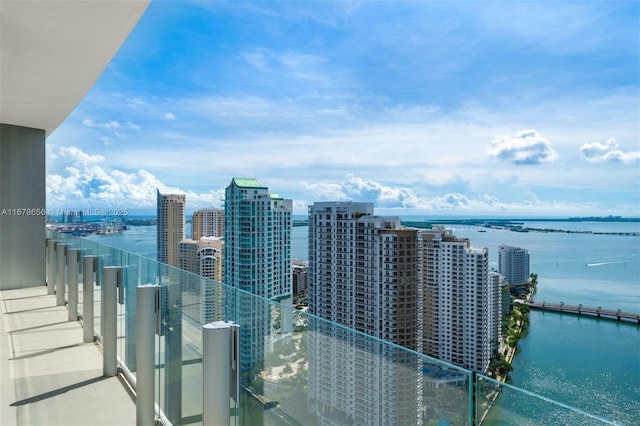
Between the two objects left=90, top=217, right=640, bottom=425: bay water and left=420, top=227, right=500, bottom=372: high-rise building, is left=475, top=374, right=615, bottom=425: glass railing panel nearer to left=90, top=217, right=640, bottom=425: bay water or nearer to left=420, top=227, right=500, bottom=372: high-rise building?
left=90, top=217, right=640, bottom=425: bay water

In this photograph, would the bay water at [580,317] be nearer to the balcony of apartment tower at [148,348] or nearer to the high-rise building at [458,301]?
the high-rise building at [458,301]

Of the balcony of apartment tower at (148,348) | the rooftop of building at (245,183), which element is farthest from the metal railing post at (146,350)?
the rooftop of building at (245,183)

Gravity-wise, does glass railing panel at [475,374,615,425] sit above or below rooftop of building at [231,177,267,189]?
below

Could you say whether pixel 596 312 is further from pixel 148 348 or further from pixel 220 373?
pixel 220 373

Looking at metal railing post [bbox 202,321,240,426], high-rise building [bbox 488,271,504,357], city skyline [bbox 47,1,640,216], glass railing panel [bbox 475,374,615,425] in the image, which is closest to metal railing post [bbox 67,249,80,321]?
metal railing post [bbox 202,321,240,426]

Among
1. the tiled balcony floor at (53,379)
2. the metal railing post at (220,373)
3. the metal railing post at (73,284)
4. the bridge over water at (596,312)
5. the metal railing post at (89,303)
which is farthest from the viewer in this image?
the bridge over water at (596,312)

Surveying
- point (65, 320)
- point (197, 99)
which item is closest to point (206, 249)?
point (65, 320)

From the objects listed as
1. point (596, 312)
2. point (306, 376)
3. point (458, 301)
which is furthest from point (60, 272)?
point (596, 312)
